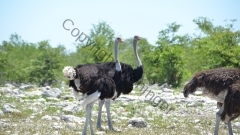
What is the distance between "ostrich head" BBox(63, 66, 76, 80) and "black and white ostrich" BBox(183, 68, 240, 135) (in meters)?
2.06

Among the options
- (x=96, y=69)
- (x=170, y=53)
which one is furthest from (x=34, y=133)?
(x=170, y=53)

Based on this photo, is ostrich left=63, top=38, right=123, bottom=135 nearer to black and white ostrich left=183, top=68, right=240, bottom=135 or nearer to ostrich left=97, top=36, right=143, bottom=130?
ostrich left=97, top=36, right=143, bottom=130

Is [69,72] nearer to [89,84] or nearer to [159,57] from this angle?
[89,84]

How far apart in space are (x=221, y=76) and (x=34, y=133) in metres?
3.52

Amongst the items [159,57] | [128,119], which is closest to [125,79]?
[128,119]

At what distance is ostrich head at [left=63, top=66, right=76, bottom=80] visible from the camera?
7.32 metres

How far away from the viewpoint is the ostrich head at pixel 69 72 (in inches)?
288

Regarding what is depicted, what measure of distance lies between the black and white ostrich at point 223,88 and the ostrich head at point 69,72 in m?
2.06

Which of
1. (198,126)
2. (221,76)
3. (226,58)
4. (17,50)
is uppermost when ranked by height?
(17,50)

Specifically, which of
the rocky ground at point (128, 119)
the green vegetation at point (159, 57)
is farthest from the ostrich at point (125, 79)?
the green vegetation at point (159, 57)

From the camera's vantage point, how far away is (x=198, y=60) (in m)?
25.1

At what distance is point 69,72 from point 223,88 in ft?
8.86

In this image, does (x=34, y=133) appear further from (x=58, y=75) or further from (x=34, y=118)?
(x=58, y=75)

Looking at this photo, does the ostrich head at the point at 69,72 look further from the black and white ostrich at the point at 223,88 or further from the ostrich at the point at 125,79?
the black and white ostrich at the point at 223,88
